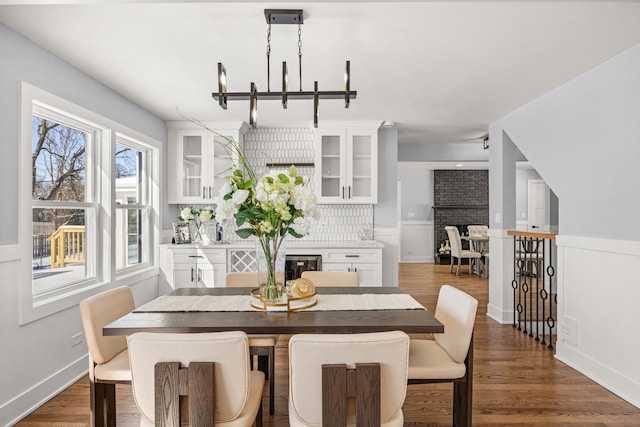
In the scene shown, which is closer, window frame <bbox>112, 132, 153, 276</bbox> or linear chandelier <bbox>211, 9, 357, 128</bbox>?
linear chandelier <bbox>211, 9, 357, 128</bbox>

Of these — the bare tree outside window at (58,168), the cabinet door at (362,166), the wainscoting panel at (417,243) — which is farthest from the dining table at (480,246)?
the bare tree outside window at (58,168)

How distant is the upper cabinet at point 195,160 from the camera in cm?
480

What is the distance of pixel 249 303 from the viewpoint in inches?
85.6

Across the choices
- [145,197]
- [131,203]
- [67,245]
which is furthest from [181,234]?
[67,245]

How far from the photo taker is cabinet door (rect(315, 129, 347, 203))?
4828mm

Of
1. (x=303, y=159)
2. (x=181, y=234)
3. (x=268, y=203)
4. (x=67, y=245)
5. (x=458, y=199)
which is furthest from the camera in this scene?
(x=458, y=199)

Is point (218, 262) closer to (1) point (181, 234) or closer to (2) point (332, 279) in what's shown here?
(1) point (181, 234)

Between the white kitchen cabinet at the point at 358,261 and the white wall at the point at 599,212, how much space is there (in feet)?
6.01

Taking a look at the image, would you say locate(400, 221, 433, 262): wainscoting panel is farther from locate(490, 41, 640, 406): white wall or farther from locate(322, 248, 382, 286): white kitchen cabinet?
locate(490, 41, 640, 406): white wall

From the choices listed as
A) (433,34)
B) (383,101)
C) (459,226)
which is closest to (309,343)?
(433,34)

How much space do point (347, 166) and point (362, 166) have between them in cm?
21

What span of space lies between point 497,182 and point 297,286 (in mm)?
3408

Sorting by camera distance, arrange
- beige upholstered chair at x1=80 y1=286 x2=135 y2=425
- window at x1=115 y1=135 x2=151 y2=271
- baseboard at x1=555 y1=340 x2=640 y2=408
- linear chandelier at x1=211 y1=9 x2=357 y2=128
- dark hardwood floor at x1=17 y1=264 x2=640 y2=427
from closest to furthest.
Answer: beige upholstered chair at x1=80 y1=286 x2=135 y2=425
linear chandelier at x1=211 y1=9 x2=357 y2=128
dark hardwood floor at x1=17 y1=264 x2=640 y2=427
baseboard at x1=555 y1=340 x2=640 y2=408
window at x1=115 y1=135 x2=151 y2=271

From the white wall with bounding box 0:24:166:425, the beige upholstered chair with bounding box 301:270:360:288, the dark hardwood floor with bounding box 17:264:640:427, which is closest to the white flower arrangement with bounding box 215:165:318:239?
the beige upholstered chair with bounding box 301:270:360:288
